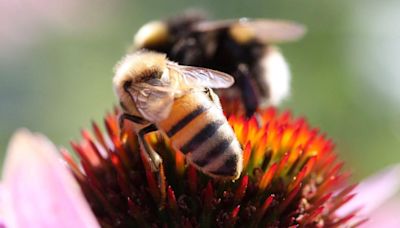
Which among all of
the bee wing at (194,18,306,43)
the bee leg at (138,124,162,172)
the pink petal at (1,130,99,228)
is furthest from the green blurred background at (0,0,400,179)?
the pink petal at (1,130,99,228)

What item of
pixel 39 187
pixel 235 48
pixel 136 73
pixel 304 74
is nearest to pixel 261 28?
pixel 235 48

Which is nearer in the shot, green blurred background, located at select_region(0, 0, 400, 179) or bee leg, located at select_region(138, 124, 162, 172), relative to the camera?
bee leg, located at select_region(138, 124, 162, 172)

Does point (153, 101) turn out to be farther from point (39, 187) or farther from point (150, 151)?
point (39, 187)

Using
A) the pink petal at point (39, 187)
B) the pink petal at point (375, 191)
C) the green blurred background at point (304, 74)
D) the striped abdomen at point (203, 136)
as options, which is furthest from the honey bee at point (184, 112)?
the green blurred background at point (304, 74)

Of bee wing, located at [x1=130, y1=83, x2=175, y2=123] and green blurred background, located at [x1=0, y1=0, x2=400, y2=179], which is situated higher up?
green blurred background, located at [x1=0, y1=0, x2=400, y2=179]

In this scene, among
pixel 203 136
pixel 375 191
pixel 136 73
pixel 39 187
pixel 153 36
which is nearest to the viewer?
pixel 39 187

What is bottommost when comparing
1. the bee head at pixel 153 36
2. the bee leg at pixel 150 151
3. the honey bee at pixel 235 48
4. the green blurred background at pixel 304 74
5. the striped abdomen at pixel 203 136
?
the striped abdomen at pixel 203 136

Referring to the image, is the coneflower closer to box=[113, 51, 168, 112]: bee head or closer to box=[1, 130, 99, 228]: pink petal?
box=[113, 51, 168, 112]: bee head

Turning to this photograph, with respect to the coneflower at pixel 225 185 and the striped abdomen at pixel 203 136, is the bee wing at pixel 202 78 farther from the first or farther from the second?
the coneflower at pixel 225 185
